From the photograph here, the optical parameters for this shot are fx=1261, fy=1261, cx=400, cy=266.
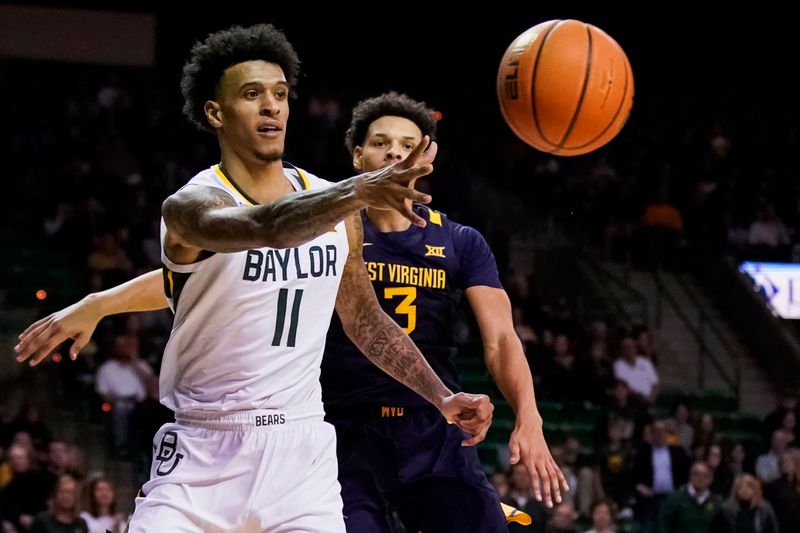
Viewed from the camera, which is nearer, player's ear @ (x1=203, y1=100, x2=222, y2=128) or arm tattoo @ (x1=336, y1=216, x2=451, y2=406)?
player's ear @ (x1=203, y1=100, x2=222, y2=128)

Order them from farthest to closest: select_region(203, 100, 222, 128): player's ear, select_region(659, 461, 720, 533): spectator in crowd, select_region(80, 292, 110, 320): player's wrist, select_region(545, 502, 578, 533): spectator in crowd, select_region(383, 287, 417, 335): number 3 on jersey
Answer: select_region(659, 461, 720, 533): spectator in crowd < select_region(545, 502, 578, 533): spectator in crowd < select_region(383, 287, 417, 335): number 3 on jersey < select_region(80, 292, 110, 320): player's wrist < select_region(203, 100, 222, 128): player's ear

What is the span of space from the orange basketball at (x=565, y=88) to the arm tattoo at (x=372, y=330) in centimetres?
248

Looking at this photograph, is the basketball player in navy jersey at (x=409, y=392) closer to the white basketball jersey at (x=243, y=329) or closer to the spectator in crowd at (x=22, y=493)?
the white basketball jersey at (x=243, y=329)

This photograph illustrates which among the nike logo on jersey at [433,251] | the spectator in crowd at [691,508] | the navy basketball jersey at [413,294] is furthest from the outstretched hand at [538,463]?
the spectator in crowd at [691,508]

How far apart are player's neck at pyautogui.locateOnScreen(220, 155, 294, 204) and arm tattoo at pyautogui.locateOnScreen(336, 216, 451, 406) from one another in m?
0.33

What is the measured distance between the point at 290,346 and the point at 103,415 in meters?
7.29

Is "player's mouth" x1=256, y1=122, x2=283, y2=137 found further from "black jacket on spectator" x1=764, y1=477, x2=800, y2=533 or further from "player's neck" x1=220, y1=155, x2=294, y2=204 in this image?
"black jacket on spectator" x1=764, y1=477, x2=800, y2=533

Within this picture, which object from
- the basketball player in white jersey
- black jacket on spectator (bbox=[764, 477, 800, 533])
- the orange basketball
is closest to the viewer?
the basketball player in white jersey

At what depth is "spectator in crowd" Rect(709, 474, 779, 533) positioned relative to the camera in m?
10.6

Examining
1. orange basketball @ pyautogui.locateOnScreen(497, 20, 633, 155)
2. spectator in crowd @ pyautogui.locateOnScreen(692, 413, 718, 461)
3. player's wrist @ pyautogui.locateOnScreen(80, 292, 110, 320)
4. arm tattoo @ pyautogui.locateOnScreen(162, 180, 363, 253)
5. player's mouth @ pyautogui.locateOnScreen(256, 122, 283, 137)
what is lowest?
spectator in crowd @ pyautogui.locateOnScreen(692, 413, 718, 461)

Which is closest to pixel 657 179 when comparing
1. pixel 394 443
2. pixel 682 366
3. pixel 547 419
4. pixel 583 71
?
pixel 682 366

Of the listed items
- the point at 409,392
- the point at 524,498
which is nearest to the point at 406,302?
the point at 409,392

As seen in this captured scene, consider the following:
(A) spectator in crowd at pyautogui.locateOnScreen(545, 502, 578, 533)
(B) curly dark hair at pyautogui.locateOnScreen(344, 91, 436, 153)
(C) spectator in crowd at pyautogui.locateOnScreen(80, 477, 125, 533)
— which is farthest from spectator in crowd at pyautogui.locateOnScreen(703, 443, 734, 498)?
(B) curly dark hair at pyautogui.locateOnScreen(344, 91, 436, 153)

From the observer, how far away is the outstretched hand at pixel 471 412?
390cm
